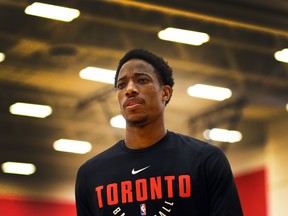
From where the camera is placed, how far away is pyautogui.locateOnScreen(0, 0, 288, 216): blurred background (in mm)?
13430

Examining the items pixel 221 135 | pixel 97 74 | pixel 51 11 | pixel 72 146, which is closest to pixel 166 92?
pixel 51 11

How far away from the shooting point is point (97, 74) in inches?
673

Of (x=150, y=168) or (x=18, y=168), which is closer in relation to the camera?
(x=150, y=168)

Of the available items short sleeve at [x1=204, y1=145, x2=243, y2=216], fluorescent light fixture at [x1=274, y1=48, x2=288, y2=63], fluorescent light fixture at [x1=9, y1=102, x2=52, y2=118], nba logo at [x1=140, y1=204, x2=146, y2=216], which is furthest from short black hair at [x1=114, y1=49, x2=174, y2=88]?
fluorescent light fixture at [x1=9, y1=102, x2=52, y2=118]

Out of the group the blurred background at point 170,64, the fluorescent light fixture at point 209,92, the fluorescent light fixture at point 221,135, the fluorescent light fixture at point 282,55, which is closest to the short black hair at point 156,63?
the blurred background at point 170,64

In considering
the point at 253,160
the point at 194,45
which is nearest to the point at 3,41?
the point at 194,45

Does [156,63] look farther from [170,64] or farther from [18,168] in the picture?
[18,168]

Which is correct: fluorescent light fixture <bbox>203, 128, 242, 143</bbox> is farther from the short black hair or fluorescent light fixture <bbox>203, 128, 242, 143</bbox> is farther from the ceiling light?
the short black hair

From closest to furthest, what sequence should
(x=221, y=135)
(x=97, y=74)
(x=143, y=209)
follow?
(x=143, y=209), (x=97, y=74), (x=221, y=135)

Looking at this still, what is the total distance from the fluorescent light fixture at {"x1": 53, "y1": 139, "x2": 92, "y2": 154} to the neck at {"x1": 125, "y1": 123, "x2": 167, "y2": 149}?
61.8 ft

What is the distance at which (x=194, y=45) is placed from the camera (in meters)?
15.3

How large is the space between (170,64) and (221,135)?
4.79 meters

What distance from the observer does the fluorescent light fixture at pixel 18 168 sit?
24203mm

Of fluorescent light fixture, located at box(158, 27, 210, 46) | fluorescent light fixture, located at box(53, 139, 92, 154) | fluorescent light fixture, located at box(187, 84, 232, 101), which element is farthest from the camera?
fluorescent light fixture, located at box(53, 139, 92, 154)
